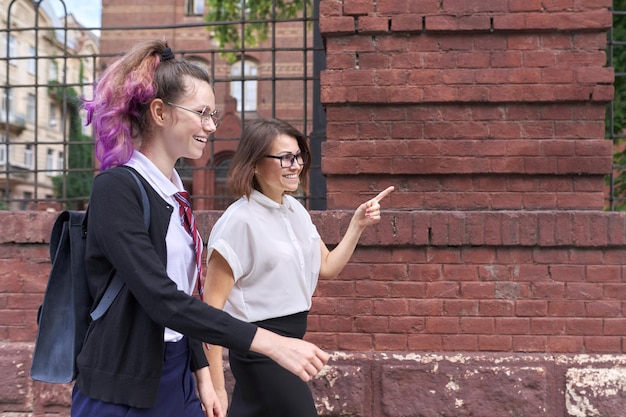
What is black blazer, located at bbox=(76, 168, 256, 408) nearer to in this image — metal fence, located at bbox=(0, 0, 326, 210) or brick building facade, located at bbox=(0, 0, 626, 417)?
metal fence, located at bbox=(0, 0, 326, 210)

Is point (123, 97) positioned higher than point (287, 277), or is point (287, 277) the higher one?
point (123, 97)

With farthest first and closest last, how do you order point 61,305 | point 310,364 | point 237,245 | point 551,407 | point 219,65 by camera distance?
point 219,65
point 551,407
point 237,245
point 61,305
point 310,364

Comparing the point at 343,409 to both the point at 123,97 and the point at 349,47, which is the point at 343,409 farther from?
the point at 123,97

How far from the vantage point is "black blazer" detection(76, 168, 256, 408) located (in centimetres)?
166

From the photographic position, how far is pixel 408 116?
4.02 meters

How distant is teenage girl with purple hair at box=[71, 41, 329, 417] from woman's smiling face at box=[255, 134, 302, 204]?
567mm

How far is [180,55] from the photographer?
6.96 m

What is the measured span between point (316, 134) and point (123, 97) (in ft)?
10.2

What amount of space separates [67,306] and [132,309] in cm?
22

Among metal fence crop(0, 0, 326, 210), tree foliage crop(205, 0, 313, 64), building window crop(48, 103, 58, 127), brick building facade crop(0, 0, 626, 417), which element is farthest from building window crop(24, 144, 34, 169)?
brick building facade crop(0, 0, 626, 417)

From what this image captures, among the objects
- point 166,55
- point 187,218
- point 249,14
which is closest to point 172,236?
Answer: point 187,218

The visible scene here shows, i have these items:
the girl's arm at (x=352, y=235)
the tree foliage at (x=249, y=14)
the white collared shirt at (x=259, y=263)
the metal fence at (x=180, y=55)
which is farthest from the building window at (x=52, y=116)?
the white collared shirt at (x=259, y=263)

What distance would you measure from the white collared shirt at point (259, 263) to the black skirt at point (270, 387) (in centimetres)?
7

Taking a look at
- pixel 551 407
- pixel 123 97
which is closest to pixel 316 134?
pixel 551 407
